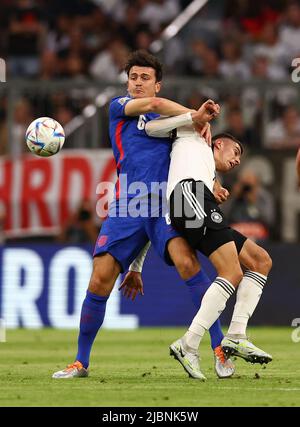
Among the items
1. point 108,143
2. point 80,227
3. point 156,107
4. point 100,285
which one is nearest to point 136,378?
point 100,285

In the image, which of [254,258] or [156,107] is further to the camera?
[254,258]

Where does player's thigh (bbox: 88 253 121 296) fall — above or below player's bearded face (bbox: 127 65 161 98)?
below

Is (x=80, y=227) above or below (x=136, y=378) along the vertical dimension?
above

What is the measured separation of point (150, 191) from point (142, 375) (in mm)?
1576

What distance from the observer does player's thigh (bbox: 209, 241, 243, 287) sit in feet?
29.2

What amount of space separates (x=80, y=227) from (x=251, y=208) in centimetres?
261

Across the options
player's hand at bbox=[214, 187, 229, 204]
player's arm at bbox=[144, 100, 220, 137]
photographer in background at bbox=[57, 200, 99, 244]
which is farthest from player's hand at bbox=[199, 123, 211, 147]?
photographer in background at bbox=[57, 200, 99, 244]

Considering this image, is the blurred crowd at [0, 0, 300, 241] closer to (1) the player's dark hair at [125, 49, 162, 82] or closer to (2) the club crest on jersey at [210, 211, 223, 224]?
(1) the player's dark hair at [125, 49, 162, 82]

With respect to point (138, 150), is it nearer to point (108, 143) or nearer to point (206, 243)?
point (206, 243)

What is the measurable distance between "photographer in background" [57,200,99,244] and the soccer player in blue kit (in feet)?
25.9

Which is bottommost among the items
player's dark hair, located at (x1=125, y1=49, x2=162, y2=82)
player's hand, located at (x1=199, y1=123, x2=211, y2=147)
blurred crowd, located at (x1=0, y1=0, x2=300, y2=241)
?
player's hand, located at (x1=199, y1=123, x2=211, y2=147)

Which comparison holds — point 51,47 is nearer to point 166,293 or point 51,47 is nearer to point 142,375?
point 166,293

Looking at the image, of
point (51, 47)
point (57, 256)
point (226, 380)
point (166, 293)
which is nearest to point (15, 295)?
point (57, 256)

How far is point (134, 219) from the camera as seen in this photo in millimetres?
9227
